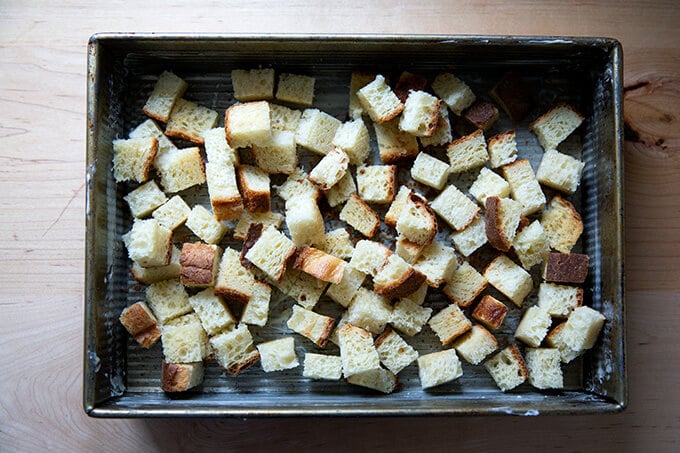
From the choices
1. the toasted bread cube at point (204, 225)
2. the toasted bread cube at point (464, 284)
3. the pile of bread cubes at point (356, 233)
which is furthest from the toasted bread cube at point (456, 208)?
the toasted bread cube at point (204, 225)

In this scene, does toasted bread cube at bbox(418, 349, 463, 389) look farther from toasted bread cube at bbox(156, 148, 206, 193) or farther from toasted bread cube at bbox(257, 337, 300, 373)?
toasted bread cube at bbox(156, 148, 206, 193)

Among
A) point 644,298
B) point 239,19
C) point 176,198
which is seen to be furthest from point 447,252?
point 239,19

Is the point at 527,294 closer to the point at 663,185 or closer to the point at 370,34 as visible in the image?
the point at 663,185

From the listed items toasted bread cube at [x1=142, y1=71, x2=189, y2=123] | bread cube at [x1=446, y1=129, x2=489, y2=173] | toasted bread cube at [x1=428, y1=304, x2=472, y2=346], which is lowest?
toasted bread cube at [x1=428, y1=304, x2=472, y2=346]

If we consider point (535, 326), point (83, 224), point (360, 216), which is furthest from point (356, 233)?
point (83, 224)

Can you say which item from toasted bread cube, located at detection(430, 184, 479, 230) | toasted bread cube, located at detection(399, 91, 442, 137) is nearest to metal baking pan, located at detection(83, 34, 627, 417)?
toasted bread cube, located at detection(399, 91, 442, 137)
